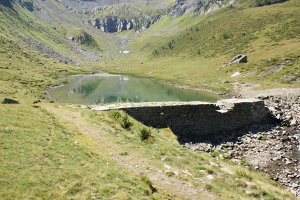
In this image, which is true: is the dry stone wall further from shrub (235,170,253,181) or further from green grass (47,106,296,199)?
shrub (235,170,253,181)

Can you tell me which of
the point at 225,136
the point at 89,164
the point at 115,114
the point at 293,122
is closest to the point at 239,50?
the point at 293,122

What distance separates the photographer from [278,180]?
1969cm

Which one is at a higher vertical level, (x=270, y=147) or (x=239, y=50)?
(x=239, y=50)

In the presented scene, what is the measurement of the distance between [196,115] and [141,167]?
16.9 metres

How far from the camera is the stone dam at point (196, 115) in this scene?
2702cm

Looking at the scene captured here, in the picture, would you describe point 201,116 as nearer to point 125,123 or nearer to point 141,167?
point 125,123

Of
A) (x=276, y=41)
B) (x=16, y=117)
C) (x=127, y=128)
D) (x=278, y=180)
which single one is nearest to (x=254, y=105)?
(x=278, y=180)

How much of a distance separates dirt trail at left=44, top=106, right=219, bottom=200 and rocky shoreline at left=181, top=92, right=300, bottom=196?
1094 cm

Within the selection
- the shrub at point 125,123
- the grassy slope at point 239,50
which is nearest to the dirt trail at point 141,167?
the shrub at point 125,123

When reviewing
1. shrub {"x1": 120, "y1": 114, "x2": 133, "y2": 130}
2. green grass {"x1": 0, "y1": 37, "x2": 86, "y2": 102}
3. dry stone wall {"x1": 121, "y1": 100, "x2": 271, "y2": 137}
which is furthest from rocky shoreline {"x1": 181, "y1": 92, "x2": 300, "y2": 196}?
green grass {"x1": 0, "y1": 37, "x2": 86, "y2": 102}

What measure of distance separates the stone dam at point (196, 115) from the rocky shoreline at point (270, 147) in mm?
1458

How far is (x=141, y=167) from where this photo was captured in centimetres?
1427

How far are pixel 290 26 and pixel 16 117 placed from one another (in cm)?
13680

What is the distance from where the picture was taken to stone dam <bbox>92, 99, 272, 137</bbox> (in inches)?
1064
